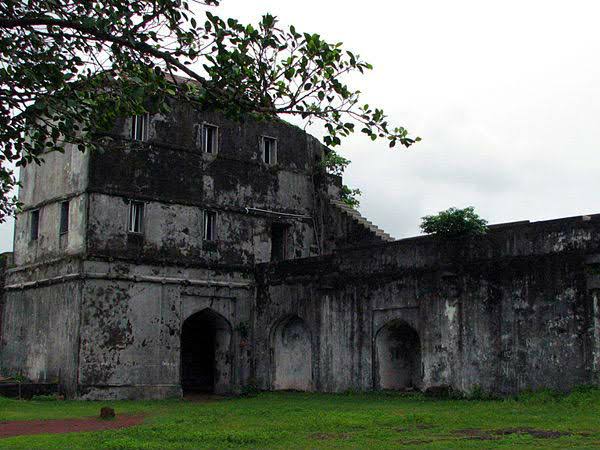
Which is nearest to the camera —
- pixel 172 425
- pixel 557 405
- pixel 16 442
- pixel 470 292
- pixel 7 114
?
pixel 7 114

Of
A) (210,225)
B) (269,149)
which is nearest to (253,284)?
(210,225)

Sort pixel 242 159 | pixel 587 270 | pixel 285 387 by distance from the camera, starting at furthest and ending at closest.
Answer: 1. pixel 242 159
2. pixel 285 387
3. pixel 587 270

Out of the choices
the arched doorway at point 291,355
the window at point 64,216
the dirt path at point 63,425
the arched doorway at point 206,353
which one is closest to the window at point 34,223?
the window at point 64,216

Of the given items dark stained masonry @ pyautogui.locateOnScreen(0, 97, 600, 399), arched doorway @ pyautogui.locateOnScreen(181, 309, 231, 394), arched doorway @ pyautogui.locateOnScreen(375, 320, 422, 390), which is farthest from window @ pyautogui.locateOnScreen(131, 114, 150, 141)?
arched doorway @ pyautogui.locateOnScreen(375, 320, 422, 390)

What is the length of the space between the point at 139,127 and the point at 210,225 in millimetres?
3647

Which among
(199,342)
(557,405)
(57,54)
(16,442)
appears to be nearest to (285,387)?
(199,342)

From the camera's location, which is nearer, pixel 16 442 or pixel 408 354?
pixel 16 442

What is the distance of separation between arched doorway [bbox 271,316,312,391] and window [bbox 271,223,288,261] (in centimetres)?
281

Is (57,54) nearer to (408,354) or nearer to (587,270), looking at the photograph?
(587,270)

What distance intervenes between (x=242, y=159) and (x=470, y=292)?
30.8 ft

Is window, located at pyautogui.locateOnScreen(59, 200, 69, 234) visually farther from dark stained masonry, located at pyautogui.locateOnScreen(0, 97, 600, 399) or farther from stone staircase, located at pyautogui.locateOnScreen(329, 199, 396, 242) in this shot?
A: stone staircase, located at pyautogui.locateOnScreen(329, 199, 396, 242)

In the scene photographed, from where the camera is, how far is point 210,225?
2416 cm

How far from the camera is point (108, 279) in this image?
2158cm

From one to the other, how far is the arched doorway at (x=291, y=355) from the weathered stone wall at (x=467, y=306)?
42cm
